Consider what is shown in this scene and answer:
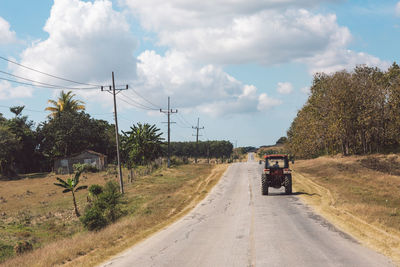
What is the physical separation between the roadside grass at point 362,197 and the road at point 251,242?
96 cm

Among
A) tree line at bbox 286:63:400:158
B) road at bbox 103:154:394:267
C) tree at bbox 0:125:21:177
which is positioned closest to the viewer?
road at bbox 103:154:394:267

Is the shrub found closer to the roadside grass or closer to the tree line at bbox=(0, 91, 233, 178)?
the roadside grass

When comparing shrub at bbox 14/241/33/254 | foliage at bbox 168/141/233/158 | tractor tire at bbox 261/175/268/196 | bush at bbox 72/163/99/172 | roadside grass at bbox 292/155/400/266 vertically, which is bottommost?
shrub at bbox 14/241/33/254

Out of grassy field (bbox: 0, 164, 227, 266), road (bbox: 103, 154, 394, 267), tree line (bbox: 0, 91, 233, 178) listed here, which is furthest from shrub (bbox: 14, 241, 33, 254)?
tree line (bbox: 0, 91, 233, 178)

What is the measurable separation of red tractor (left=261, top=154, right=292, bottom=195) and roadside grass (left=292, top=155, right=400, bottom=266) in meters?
1.87

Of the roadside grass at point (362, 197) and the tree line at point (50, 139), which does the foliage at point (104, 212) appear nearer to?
the roadside grass at point (362, 197)

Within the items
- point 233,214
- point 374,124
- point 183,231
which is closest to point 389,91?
point 374,124

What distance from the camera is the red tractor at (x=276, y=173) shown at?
30.8 m

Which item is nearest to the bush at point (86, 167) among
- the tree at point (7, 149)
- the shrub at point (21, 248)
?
the tree at point (7, 149)

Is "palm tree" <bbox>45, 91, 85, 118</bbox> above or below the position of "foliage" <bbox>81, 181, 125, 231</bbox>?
above

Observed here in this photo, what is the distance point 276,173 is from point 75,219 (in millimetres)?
18582

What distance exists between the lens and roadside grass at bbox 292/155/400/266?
54.0ft

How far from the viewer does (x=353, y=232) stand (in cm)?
1700

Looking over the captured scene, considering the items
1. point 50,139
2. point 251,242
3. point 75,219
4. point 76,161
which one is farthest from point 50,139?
point 251,242
